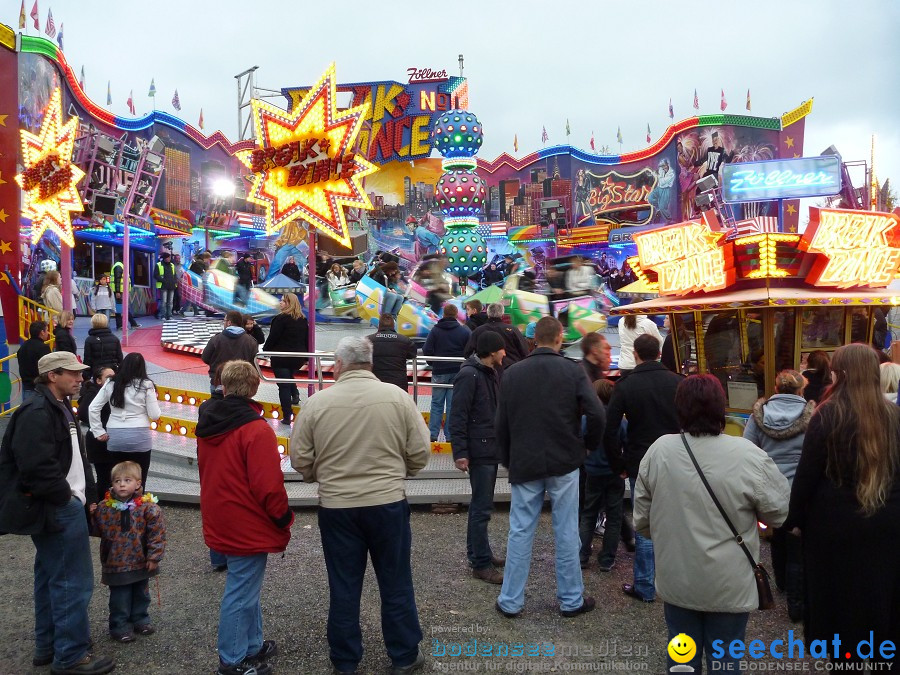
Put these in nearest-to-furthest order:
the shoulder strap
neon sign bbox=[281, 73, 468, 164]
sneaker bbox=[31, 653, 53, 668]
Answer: the shoulder strap < sneaker bbox=[31, 653, 53, 668] < neon sign bbox=[281, 73, 468, 164]

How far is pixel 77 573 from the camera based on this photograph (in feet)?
12.6

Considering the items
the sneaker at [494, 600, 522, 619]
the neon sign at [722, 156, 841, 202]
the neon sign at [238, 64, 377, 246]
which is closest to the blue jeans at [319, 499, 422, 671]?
the sneaker at [494, 600, 522, 619]

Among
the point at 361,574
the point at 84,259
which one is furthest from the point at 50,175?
the point at 84,259

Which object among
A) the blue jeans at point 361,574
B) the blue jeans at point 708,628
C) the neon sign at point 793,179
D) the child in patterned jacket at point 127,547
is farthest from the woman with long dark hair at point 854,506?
the neon sign at point 793,179

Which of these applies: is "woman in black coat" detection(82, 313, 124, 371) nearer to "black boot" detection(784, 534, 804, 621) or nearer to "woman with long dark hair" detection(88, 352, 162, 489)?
"woman with long dark hair" detection(88, 352, 162, 489)

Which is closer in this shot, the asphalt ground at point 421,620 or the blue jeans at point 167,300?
the asphalt ground at point 421,620

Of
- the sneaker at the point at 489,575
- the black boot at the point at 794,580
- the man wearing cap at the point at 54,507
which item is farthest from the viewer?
the sneaker at the point at 489,575

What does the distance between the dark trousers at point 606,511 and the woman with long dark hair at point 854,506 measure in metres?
2.11

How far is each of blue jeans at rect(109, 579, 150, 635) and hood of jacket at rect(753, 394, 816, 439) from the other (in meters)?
4.18

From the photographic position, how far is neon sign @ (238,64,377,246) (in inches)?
344

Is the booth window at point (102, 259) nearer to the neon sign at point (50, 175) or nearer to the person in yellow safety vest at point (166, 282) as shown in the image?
the person in yellow safety vest at point (166, 282)

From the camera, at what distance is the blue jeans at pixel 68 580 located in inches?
149

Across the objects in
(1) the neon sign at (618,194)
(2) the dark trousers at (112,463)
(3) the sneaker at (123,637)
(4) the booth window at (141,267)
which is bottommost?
(3) the sneaker at (123,637)

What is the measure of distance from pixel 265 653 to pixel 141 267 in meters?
23.0
